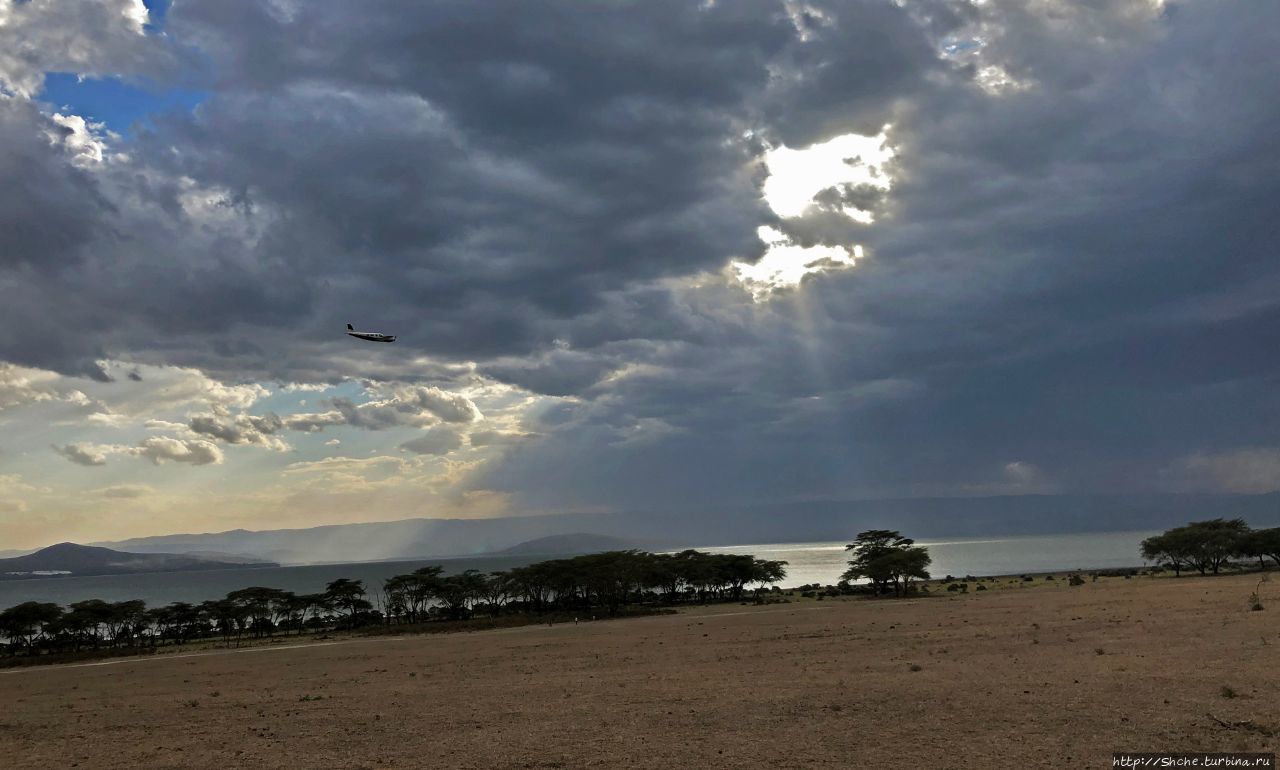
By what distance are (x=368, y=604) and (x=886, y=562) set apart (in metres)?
52.3

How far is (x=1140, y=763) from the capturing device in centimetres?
1111

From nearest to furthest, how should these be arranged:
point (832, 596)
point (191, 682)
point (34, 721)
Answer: point (34, 721)
point (191, 682)
point (832, 596)

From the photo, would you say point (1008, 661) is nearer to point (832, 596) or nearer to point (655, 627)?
point (655, 627)

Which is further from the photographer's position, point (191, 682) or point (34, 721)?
point (191, 682)

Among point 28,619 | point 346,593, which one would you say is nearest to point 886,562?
point 346,593

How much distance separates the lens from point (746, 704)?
1745 cm

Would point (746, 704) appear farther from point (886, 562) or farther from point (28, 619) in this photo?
point (28, 619)

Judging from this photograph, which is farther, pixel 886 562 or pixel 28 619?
pixel 886 562

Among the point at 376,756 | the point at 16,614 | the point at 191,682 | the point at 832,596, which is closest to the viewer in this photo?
the point at 376,756

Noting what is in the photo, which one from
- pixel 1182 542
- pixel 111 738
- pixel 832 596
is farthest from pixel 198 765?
pixel 1182 542

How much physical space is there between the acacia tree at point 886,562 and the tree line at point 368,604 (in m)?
12.9

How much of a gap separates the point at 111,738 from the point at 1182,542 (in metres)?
91.8

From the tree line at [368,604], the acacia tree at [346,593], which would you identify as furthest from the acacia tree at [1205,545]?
the acacia tree at [346,593]

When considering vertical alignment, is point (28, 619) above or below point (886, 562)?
below
